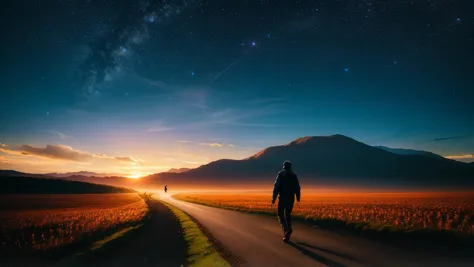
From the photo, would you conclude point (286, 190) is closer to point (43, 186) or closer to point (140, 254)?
point (140, 254)

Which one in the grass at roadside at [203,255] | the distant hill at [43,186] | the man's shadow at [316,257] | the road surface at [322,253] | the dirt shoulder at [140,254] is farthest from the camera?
the distant hill at [43,186]

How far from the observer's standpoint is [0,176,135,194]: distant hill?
539ft

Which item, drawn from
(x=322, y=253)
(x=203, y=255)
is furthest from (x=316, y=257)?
(x=203, y=255)

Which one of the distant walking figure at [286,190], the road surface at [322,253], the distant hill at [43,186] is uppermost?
the distant walking figure at [286,190]

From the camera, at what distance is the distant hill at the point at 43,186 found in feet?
539

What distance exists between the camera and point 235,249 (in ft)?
31.6

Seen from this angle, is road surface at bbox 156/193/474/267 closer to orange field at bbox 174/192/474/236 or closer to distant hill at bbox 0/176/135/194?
orange field at bbox 174/192/474/236

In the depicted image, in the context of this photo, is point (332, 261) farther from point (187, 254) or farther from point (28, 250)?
point (28, 250)

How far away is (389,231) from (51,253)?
1514 centimetres

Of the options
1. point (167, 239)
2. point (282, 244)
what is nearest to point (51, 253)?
point (167, 239)

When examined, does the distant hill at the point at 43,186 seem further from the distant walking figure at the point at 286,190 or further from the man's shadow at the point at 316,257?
the man's shadow at the point at 316,257

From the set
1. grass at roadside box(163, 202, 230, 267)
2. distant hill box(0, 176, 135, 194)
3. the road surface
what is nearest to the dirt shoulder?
grass at roadside box(163, 202, 230, 267)

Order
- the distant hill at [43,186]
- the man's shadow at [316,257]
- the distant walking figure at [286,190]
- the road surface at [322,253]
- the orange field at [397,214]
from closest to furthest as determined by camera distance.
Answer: the man's shadow at [316,257] < the road surface at [322,253] < the distant walking figure at [286,190] < the orange field at [397,214] < the distant hill at [43,186]

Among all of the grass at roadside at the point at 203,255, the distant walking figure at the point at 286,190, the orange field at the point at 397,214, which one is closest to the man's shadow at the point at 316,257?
the distant walking figure at the point at 286,190
